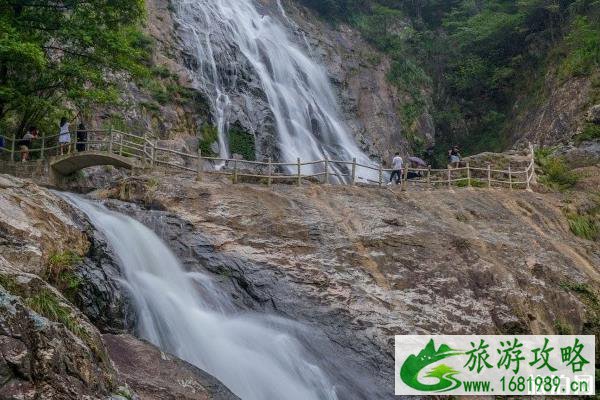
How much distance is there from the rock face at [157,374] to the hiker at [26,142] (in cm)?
1129

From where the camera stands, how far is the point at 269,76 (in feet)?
103

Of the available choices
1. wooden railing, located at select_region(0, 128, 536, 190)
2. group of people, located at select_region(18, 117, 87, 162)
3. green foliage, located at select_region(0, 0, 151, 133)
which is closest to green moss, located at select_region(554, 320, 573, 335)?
wooden railing, located at select_region(0, 128, 536, 190)

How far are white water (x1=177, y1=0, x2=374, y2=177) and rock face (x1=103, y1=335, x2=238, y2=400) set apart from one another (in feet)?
59.0

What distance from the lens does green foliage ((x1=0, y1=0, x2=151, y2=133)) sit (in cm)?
1745

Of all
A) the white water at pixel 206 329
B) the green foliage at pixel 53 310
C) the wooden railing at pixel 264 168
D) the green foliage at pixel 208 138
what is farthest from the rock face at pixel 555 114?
the green foliage at pixel 53 310

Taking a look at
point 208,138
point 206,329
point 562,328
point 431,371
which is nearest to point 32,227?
point 206,329

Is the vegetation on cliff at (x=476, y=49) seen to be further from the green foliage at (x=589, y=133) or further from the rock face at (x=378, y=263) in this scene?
the rock face at (x=378, y=263)

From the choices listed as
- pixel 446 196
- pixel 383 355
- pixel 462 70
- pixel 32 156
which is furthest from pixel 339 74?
pixel 383 355

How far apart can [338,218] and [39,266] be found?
8762 mm

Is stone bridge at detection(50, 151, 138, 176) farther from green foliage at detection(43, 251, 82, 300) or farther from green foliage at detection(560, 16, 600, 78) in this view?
green foliage at detection(560, 16, 600, 78)

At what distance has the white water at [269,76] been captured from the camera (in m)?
28.9

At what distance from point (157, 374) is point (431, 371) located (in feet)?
19.8

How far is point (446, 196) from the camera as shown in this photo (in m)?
20.5

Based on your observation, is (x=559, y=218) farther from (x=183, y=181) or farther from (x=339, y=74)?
(x=339, y=74)
